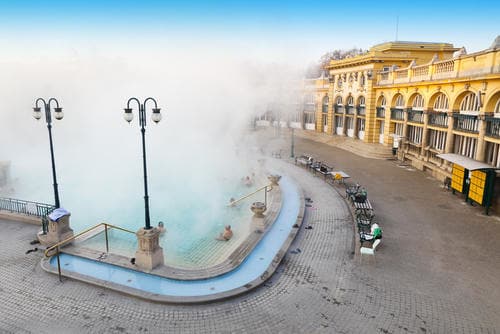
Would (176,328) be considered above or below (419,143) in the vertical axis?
below

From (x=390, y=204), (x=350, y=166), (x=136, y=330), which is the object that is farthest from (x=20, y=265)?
(x=350, y=166)

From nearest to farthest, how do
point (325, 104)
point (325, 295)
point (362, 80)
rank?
point (325, 295) < point (362, 80) < point (325, 104)

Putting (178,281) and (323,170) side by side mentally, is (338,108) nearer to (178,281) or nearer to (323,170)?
(323,170)

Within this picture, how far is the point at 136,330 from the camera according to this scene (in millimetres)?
6875

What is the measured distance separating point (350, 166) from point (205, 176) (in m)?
10.4

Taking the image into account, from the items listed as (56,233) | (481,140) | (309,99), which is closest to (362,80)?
(309,99)

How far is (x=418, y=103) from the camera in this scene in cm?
2361

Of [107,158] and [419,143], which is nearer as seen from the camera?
[107,158]

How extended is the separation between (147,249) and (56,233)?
3375mm

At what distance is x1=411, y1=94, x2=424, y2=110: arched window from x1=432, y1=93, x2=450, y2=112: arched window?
4.26ft

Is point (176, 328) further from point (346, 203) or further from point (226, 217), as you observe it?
point (346, 203)

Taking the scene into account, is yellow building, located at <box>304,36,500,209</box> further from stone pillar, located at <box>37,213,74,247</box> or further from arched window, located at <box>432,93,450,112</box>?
stone pillar, located at <box>37,213,74,247</box>

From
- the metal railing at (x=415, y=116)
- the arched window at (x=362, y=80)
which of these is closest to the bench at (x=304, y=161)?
the metal railing at (x=415, y=116)

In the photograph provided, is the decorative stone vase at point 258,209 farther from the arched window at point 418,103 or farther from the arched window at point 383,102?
the arched window at point 383,102
